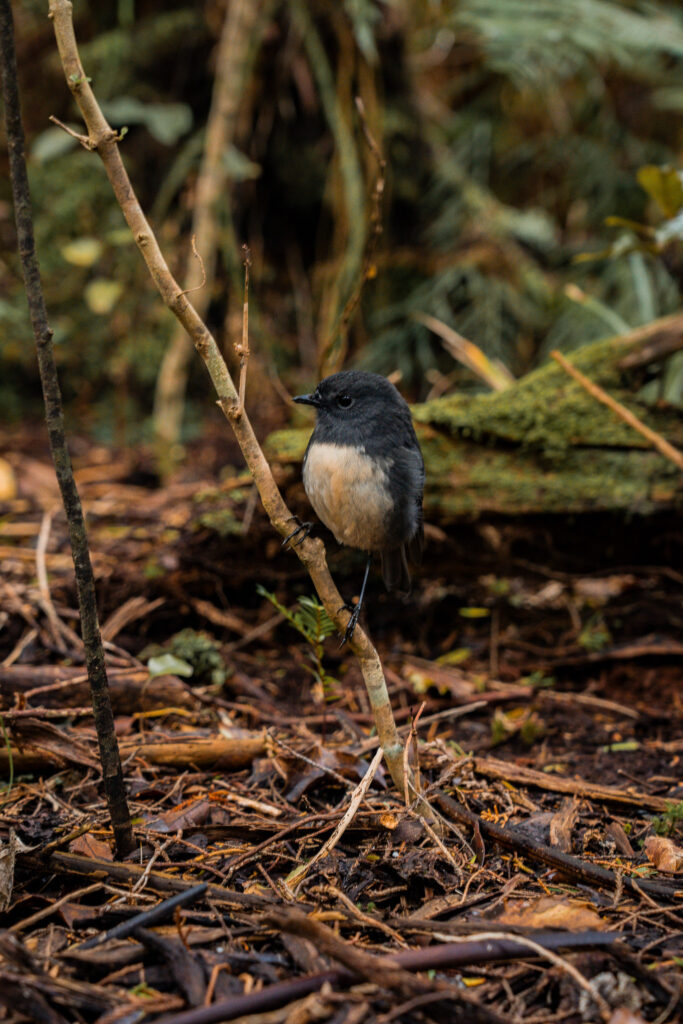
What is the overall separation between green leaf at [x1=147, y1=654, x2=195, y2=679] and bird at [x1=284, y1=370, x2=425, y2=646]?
2.50ft

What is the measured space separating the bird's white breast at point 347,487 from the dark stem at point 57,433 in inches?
35.1

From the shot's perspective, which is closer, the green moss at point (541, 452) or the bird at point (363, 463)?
the bird at point (363, 463)

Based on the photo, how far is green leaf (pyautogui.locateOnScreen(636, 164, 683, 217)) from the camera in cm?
332

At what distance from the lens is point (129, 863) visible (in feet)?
6.32

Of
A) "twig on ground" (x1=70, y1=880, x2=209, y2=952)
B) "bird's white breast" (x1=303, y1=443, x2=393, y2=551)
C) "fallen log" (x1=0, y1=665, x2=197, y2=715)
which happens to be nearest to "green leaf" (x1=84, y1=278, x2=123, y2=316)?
"fallen log" (x1=0, y1=665, x2=197, y2=715)

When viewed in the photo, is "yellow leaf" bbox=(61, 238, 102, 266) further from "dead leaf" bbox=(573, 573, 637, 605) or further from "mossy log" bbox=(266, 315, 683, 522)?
"dead leaf" bbox=(573, 573, 637, 605)

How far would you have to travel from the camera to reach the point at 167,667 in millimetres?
2945

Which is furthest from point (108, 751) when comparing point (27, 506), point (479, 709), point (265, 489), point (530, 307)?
point (530, 307)

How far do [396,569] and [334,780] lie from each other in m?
0.82

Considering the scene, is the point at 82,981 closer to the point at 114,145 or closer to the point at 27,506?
the point at 114,145

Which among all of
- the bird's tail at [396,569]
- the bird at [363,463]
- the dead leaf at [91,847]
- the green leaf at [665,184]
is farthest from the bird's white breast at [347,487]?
the green leaf at [665,184]

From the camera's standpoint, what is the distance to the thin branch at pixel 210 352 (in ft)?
5.47

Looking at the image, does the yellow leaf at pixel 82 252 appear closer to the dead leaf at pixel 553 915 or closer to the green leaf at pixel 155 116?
the green leaf at pixel 155 116

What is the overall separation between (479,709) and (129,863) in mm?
1677
